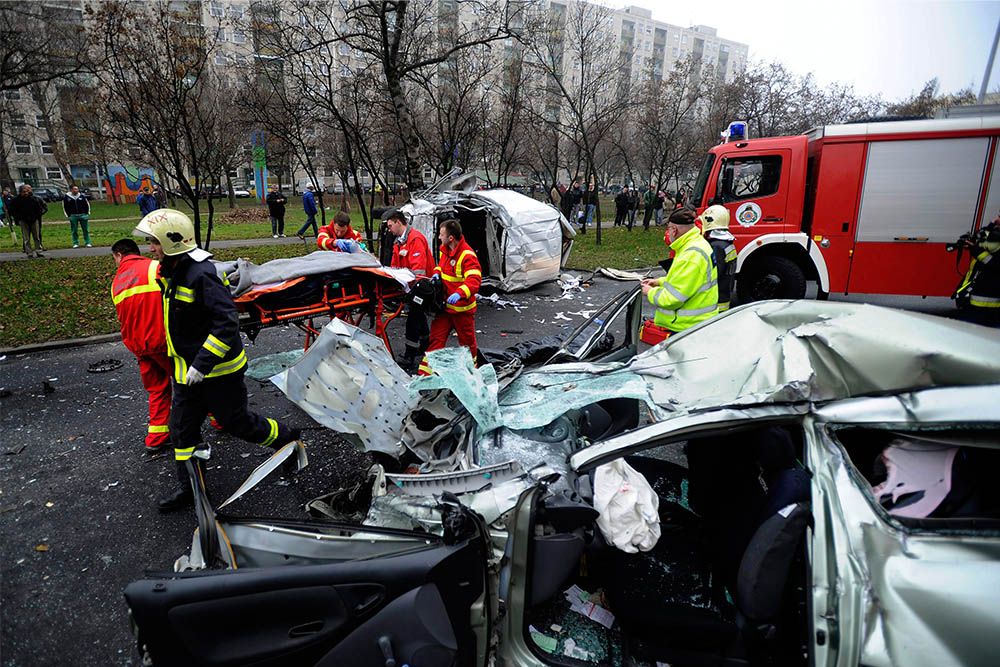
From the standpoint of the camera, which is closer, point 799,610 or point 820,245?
point 799,610

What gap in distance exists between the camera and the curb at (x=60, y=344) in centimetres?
644

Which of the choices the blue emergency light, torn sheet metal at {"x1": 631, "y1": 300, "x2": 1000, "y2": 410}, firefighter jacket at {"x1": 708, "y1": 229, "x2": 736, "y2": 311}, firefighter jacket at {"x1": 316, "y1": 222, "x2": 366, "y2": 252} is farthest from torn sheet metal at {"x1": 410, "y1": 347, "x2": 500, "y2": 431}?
the blue emergency light

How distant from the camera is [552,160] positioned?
22797 millimetres

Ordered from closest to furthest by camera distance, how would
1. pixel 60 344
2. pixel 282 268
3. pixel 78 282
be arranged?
pixel 282 268
pixel 60 344
pixel 78 282

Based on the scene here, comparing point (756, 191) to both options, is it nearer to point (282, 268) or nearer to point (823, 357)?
point (282, 268)

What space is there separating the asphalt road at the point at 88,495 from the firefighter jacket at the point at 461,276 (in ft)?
6.29

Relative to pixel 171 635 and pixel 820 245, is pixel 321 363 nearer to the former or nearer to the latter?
pixel 171 635

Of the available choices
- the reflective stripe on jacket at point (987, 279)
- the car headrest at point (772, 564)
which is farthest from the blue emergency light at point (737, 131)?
the car headrest at point (772, 564)

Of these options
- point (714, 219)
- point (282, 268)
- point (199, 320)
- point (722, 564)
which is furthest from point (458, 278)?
point (722, 564)

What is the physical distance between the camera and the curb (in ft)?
21.1

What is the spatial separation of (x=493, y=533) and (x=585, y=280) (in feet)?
31.4

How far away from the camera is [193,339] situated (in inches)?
133

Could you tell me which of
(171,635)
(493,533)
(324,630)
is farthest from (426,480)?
(171,635)

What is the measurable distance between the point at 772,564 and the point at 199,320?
11.2 ft
